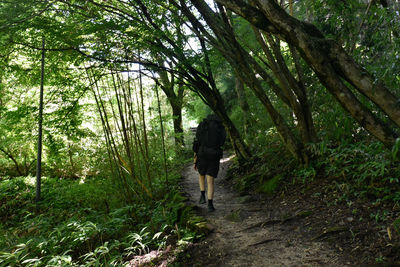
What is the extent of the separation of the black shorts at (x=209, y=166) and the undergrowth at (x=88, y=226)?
672 millimetres

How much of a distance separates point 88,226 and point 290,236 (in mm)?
2759

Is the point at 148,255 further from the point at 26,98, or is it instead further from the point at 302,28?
the point at 26,98

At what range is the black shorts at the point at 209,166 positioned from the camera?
169 inches

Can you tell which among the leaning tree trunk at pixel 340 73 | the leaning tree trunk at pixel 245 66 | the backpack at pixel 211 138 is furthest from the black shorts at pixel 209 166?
the leaning tree trunk at pixel 340 73

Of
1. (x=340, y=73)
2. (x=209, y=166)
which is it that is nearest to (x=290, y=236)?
(x=209, y=166)

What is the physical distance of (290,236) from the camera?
2.97 meters

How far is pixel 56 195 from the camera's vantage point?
23.4 feet

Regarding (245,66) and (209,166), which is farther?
(245,66)

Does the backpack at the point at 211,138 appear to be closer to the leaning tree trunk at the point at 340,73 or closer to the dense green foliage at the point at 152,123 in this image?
the dense green foliage at the point at 152,123

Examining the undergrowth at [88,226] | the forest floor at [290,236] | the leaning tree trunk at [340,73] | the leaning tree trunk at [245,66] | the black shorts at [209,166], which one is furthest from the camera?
the leaning tree trunk at [245,66]

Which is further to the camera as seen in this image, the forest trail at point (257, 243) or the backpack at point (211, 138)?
the backpack at point (211, 138)

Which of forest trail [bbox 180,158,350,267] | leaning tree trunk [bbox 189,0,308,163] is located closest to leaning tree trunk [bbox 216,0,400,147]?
forest trail [bbox 180,158,350,267]

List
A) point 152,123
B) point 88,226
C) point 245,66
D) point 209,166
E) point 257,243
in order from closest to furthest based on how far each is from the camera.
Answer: point 257,243 → point 88,226 → point 209,166 → point 245,66 → point 152,123

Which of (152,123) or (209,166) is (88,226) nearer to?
(209,166)
